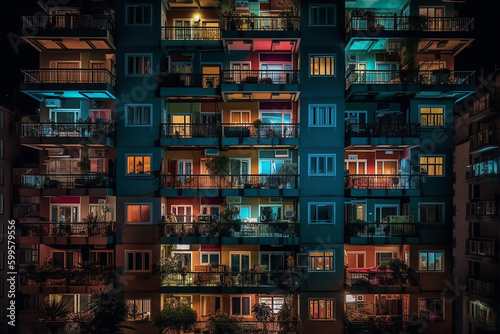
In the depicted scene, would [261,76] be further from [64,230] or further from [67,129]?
[64,230]

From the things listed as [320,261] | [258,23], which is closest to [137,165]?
[258,23]

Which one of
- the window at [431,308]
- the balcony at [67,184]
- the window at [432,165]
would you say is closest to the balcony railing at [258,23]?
the window at [432,165]

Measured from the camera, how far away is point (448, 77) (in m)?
23.0

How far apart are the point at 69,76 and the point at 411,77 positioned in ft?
71.7

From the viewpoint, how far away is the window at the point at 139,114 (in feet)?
77.4

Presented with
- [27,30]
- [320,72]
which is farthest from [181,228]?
[27,30]

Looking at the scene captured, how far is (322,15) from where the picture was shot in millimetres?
23453

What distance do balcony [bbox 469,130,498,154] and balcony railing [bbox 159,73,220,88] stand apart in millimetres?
17396

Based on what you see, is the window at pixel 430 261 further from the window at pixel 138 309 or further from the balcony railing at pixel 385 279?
the window at pixel 138 309

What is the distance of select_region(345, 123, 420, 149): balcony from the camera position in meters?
22.8

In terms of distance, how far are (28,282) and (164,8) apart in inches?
754

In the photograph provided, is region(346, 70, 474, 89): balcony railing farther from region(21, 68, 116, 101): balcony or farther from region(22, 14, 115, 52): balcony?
region(22, 14, 115, 52): balcony

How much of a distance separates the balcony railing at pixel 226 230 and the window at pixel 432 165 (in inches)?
355

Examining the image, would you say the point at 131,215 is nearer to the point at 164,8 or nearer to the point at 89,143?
the point at 89,143
